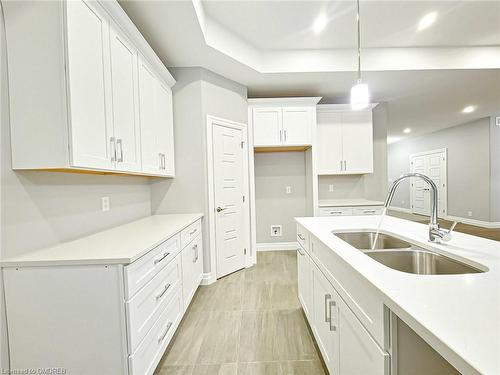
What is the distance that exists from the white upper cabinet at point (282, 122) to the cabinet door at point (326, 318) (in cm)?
231

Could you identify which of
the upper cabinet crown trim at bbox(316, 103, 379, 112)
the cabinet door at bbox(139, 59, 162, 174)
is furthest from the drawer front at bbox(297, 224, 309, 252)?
the upper cabinet crown trim at bbox(316, 103, 379, 112)

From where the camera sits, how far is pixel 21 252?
4.11 ft

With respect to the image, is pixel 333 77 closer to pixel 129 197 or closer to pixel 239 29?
pixel 239 29

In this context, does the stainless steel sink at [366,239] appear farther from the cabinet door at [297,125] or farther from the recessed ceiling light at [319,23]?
the recessed ceiling light at [319,23]

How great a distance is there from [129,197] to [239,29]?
2297 mm

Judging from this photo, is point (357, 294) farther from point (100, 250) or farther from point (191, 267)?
point (191, 267)

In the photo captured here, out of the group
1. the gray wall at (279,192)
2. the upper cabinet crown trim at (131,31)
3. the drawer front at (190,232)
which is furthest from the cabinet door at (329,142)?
the upper cabinet crown trim at (131,31)

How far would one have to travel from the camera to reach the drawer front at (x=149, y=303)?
1.19 meters

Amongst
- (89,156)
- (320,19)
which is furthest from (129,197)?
(320,19)

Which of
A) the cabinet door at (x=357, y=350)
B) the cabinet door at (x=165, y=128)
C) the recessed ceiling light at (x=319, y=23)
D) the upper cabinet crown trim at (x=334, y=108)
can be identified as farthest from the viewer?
the upper cabinet crown trim at (x=334, y=108)

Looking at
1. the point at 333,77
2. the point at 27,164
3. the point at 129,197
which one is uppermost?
the point at 333,77

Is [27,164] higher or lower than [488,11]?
lower

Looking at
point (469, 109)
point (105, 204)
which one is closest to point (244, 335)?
point (105, 204)

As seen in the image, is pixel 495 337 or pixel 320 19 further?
pixel 320 19
